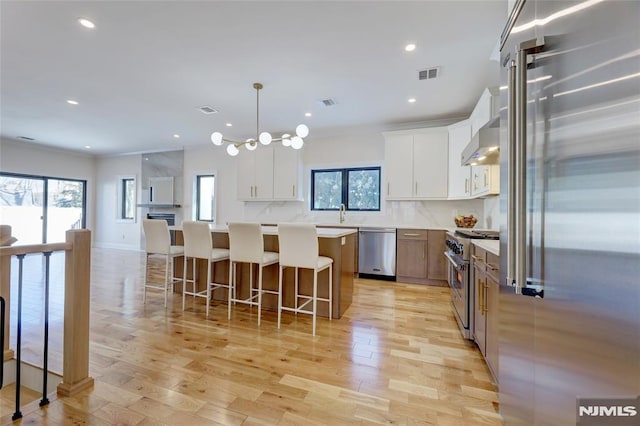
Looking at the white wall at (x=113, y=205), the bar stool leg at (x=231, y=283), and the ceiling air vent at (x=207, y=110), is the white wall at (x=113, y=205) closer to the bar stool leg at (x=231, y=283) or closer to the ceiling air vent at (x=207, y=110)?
the ceiling air vent at (x=207, y=110)

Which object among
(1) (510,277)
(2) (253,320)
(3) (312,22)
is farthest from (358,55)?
(2) (253,320)

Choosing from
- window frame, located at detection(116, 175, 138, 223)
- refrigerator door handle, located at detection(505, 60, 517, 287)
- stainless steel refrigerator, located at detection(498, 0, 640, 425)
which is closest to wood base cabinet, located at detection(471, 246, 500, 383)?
stainless steel refrigerator, located at detection(498, 0, 640, 425)

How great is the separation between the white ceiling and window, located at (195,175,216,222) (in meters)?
2.10

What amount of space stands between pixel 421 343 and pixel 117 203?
8.99m

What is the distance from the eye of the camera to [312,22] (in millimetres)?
2412

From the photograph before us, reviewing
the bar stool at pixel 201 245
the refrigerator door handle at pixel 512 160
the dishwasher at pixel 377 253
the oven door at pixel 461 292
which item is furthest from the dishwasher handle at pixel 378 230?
the refrigerator door handle at pixel 512 160

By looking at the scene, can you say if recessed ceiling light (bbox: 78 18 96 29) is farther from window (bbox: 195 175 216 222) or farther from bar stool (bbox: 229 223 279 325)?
window (bbox: 195 175 216 222)

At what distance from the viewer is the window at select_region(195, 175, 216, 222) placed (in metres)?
7.01

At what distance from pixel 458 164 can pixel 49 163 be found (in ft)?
31.9

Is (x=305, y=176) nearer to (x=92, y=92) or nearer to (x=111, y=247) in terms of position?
(x=92, y=92)

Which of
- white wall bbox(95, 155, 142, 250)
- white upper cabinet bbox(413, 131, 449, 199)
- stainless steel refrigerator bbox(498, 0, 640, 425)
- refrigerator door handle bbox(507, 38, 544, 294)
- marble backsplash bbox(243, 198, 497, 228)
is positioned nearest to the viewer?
stainless steel refrigerator bbox(498, 0, 640, 425)

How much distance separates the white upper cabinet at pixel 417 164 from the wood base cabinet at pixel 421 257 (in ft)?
2.25

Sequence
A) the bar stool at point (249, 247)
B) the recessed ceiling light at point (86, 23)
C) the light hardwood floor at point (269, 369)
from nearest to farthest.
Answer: the light hardwood floor at point (269, 369) < the recessed ceiling light at point (86, 23) < the bar stool at point (249, 247)

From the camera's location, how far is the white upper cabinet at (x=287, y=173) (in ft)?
18.5
